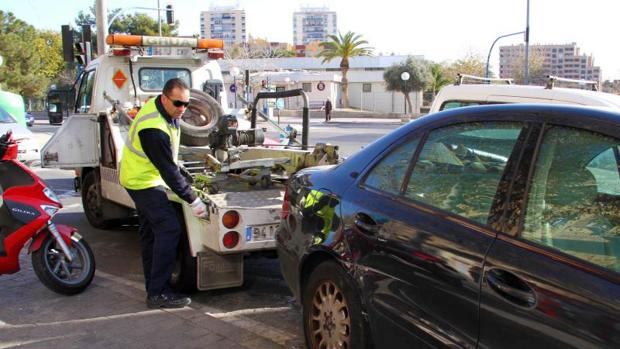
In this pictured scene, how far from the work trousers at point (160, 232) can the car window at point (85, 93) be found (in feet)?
12.0

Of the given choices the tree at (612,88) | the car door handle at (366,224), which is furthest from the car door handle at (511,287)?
Result: the tree at (612,88)

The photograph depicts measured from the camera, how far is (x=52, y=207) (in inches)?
205

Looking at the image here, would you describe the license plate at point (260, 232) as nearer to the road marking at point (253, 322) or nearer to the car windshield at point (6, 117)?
the road marking at point (253, 322)

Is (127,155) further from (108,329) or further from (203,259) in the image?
(108,329)

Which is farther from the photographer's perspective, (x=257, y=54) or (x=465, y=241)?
(x=257, y=54)

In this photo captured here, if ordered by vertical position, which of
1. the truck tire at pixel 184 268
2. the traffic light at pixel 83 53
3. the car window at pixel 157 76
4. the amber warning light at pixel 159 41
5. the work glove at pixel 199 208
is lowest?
the truck tire at pixel 184 268

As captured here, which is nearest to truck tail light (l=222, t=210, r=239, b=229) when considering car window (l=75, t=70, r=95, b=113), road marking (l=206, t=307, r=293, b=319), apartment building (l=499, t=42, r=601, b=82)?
road marking (l=206, t=307, r=293, b=319)

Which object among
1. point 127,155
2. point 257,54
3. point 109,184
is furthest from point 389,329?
point 257,54

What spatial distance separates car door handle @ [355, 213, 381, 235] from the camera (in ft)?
10.2

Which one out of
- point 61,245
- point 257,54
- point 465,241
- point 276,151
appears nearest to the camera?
point 465,241

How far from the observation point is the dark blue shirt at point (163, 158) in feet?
15.1

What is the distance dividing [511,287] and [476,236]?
0.95 ft

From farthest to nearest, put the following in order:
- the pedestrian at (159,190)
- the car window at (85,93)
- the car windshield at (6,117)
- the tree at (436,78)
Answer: the tree at (436,78) → the car windshield at (6,117) → the car window at (85,93) → the pedestrian at (159,190)

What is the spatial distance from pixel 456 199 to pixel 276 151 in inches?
145
